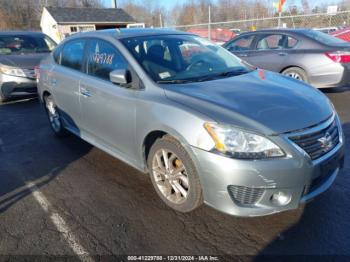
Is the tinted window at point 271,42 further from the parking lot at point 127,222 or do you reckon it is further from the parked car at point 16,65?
the parked car at point 16,65

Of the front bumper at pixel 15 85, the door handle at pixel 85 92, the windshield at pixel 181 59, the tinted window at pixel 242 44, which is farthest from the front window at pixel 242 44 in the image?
the front bumper at pixel 15 85

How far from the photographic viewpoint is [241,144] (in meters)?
2.38

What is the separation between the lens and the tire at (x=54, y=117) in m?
4.98

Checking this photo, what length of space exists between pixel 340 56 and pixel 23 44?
8069 millimetres

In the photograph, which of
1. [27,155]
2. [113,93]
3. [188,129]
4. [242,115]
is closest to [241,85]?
[242,115]

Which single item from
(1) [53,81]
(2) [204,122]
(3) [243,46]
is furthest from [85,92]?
(3) [243,46]

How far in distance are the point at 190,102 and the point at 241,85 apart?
698mm

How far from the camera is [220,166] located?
2385 mm

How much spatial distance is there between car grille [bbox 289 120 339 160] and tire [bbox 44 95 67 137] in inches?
149

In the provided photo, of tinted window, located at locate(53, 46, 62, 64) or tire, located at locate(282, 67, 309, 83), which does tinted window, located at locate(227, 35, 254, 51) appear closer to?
tire, located at locate(282, 67, 309, 83)

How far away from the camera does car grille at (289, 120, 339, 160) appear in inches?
95.2

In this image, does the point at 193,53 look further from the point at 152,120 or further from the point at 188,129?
the point at 188,129

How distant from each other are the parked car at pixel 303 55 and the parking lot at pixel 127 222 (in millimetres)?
3422

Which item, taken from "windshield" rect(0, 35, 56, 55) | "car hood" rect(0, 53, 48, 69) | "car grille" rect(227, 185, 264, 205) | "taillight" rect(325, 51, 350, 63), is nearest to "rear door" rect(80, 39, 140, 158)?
"car grille" rect(227, 185, 264, 205)
